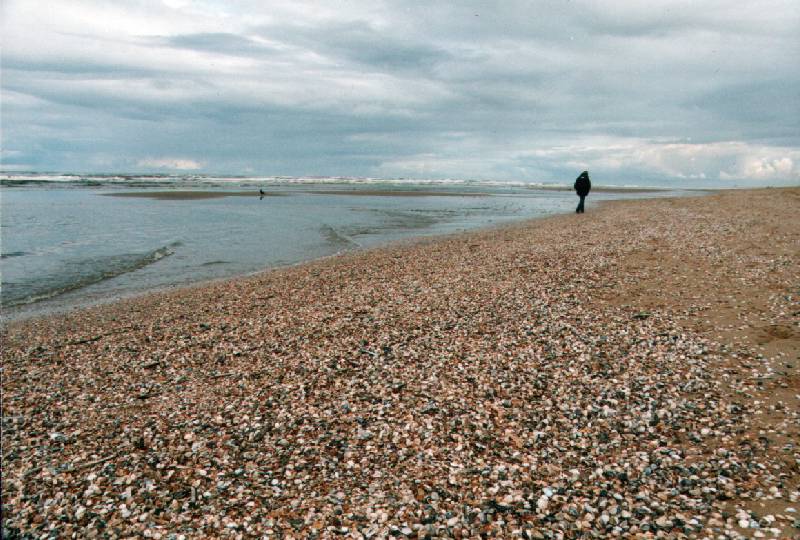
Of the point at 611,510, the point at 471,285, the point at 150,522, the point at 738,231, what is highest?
the point at 738,231

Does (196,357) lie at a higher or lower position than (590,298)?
lower

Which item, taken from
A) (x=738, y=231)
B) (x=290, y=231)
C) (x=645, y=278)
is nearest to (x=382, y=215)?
(x=290, y=231)

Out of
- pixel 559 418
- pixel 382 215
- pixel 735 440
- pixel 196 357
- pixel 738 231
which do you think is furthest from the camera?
pixel 382 215

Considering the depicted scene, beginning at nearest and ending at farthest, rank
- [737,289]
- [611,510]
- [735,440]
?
[611,510], [735,440], [737,289]

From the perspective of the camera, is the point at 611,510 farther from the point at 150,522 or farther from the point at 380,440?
the point at 150,522

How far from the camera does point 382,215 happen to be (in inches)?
1946

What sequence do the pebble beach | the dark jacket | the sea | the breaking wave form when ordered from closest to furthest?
the pebble beach → the breaking wave → the sea → the dark jacket

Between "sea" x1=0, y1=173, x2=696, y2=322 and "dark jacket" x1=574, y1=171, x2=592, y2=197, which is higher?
"dark jacket" x1=574, y1=171, x2=592, y2=197

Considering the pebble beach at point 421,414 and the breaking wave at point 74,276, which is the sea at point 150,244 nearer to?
the breaking wave at point 74,276

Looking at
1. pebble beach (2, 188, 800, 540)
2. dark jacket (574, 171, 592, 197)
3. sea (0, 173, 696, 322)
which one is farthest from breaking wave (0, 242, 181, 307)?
dark jacket (574, 171, 592, 197)

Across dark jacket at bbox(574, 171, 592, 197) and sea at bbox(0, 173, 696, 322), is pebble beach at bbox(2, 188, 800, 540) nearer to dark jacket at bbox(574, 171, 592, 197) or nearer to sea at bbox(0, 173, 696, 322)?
sea at bbox(0, 173, 696, 322)

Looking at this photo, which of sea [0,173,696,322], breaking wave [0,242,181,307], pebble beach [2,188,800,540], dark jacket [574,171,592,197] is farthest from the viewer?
dark jacket [574,171,592,197]

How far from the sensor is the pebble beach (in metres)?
5.97

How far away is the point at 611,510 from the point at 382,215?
146ft
